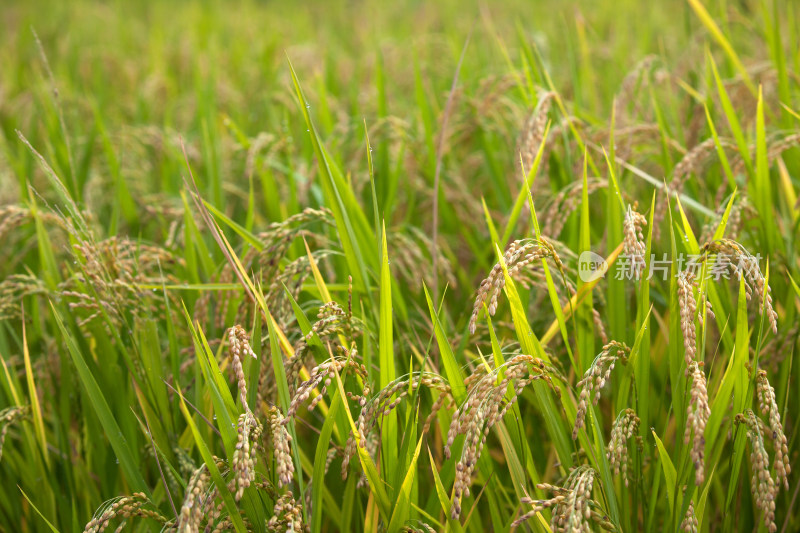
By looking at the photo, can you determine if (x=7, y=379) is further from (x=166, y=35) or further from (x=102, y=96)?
(x=166, y=35)

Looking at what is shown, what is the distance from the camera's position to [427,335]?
5.96 feet

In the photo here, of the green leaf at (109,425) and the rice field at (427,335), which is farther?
the green leaf at (109,425)

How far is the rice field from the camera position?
1158 mm

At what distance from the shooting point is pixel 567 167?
202 centimetres

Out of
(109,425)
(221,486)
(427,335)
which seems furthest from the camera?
(427,335)

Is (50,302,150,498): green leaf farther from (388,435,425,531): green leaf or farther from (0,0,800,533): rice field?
(388,435,425,531): green leaf

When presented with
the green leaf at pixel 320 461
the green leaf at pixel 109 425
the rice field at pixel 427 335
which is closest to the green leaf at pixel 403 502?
the rice field at pixel 427 335

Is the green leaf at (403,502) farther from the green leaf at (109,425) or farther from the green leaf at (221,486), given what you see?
the green leaf at (109,425)

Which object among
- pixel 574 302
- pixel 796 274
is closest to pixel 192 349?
pixel 574 302

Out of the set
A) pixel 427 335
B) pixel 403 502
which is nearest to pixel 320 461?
pixel 403 502

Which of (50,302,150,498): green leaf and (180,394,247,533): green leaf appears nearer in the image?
(180,394,247,533): green leaf

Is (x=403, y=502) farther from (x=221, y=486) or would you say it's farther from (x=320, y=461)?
(x=221, y=486)

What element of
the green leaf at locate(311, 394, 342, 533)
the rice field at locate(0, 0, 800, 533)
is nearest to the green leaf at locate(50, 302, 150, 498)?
the rice field at locate(0, 0, 800, 533)

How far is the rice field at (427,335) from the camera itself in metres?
1.16
